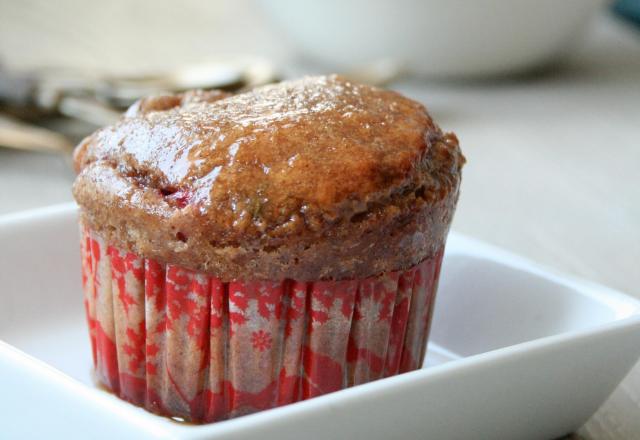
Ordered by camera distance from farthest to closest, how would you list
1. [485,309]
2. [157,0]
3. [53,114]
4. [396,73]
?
[157,0], [396,73], [53,114], [485,309]

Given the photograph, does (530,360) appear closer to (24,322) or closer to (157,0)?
(24,322)

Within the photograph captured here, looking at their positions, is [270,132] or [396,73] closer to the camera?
[270,132]

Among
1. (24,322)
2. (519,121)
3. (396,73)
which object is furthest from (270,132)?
(519,121)

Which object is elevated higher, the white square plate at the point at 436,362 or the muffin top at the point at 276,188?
the muffin top at the point at 276,188

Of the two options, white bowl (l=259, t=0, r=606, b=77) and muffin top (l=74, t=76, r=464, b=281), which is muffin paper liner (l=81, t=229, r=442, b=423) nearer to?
muffin top (l=74, t=76, r=464, b=281)

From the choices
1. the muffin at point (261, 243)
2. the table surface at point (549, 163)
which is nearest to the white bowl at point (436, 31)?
the table surface at point (549, 163)

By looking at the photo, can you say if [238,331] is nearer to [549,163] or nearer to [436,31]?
[549,163]

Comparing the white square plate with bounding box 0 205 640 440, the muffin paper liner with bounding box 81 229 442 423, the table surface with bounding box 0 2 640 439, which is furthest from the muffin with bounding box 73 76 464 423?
the table surface with bounding box 0 2 640 439

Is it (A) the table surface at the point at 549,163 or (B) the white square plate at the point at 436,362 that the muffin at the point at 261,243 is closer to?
(B) the white square plate at the point at 436,362
